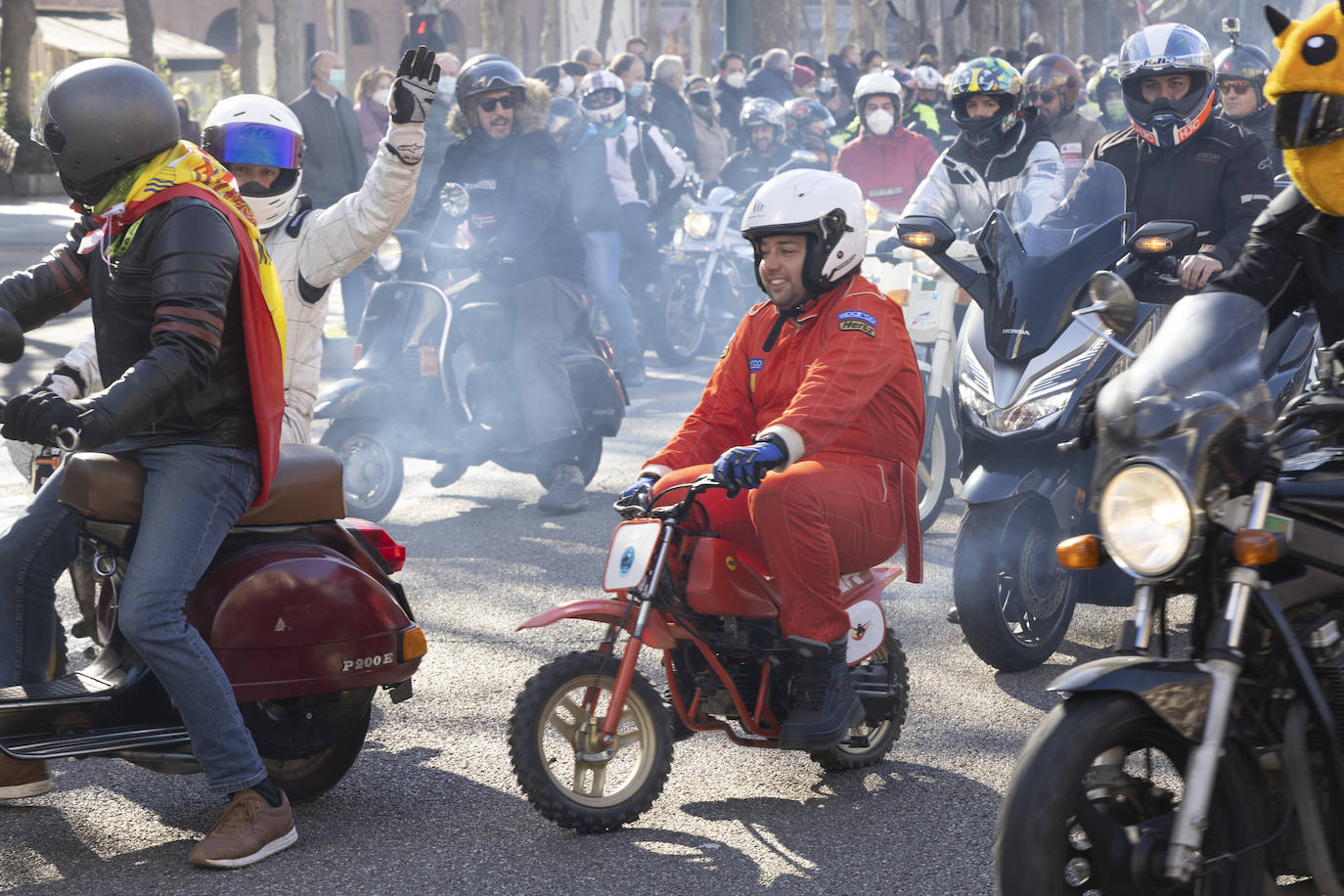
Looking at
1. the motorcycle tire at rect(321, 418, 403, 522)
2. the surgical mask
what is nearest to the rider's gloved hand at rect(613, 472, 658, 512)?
the motorcycle tire at rect(321, 418, 403, 522)

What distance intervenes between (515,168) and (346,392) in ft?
4.95

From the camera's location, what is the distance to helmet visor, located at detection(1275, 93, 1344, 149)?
3.52 metres

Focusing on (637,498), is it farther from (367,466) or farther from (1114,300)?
(367,466)

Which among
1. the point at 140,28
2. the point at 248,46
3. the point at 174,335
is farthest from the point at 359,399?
the point at 248,46

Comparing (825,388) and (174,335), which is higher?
(174,335)

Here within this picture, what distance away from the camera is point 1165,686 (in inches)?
108

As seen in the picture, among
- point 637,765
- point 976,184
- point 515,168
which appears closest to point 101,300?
point 637,765

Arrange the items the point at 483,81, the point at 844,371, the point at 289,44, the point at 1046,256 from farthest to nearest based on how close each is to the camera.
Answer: the point at 289,44 → the point at 483,81 → the point at 1046,256 → the point at 844,371

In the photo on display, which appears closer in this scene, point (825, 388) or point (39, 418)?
point (39, 418)

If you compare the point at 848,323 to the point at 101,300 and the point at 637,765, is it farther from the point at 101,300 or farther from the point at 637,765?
the point at 101,300

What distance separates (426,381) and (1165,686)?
5988 mm

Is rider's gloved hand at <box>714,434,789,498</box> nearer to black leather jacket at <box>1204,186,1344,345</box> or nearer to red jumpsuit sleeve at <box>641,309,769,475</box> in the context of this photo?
red jumpsuit sleeve at <box>641,309,769,475</box>

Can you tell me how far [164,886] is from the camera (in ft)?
12.5

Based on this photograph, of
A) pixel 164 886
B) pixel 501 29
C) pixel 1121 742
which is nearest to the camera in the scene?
pixel 1121 742
